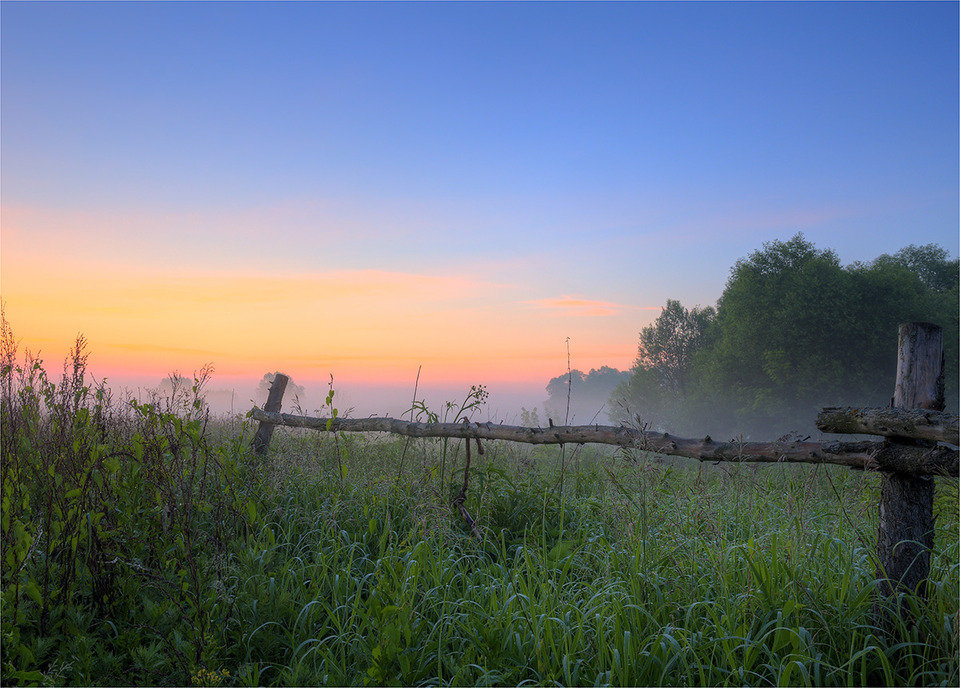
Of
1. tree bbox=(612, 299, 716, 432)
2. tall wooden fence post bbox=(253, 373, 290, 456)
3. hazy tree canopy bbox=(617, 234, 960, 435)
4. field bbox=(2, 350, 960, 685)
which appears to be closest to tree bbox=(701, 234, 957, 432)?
hazy tree canopy bbox=(617, 234, 960, 435)

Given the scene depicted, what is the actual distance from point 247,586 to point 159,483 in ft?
3.19

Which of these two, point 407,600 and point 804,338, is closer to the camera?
point 407,600

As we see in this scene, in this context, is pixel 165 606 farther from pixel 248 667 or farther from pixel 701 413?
pixel 701 413

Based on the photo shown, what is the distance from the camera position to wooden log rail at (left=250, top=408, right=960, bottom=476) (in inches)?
141

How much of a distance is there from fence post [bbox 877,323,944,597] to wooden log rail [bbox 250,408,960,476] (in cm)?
15

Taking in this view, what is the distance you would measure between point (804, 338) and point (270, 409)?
20.7 metres

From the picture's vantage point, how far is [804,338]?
22.6 m

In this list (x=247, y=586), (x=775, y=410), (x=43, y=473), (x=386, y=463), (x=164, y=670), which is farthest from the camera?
(x=775, y=410)

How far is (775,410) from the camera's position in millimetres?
22891

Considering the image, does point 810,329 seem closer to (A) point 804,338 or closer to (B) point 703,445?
(A) point 804,338

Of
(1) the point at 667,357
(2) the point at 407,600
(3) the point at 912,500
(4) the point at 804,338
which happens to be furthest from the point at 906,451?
(1) the point at 667,357

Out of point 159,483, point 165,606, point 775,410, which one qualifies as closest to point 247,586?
Answer: point 165,606

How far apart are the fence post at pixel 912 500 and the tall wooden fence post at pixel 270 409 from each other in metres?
7.26

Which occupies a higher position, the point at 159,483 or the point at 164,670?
the point at 159,483
